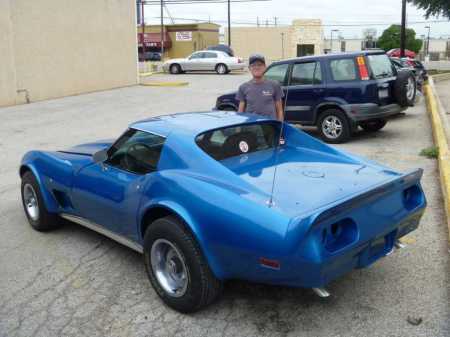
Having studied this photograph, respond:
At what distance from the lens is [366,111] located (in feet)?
32.5

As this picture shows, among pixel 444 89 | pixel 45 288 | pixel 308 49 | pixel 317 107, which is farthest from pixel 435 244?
pixel 308 49

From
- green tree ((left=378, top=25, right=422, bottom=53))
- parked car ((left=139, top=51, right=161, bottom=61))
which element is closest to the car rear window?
parked car ((left=139, top=51, right=161, bottom=61))

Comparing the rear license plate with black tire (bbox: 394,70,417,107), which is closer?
the rear license plate

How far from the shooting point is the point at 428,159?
28.1ft

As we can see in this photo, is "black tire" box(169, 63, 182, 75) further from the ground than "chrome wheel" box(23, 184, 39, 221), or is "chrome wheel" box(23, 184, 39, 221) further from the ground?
"black tire" box(169, 63, 182, 75)

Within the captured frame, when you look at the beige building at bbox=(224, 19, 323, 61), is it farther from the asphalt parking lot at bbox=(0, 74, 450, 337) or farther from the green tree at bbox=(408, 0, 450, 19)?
the asphalt parking lot at bbox=(0, 74, 450, 337)

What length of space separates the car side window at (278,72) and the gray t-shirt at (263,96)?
14.9ft

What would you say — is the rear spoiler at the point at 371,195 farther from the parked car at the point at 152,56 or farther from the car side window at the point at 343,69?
the parked car at the point at 152,56

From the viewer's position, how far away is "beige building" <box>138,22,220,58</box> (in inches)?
2277

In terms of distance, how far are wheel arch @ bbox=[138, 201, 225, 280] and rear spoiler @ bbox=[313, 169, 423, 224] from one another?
772mm

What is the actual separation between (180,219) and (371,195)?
4.21ft

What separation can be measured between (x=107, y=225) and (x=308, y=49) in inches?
2516

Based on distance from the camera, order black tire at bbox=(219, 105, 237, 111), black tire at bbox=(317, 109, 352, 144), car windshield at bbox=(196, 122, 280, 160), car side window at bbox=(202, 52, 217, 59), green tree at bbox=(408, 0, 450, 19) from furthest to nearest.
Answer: car side window at bbox=(202, 52, 217, 59) < green tree at bbox=(408, 0, 450, 19) < black tire at bbox=(219, 105, 237, 111) < black tire at bbox=(317, 109, 352, 144) < car windshield at bbox=(196, 122, 280, 160)

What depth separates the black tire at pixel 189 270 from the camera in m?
3.52
